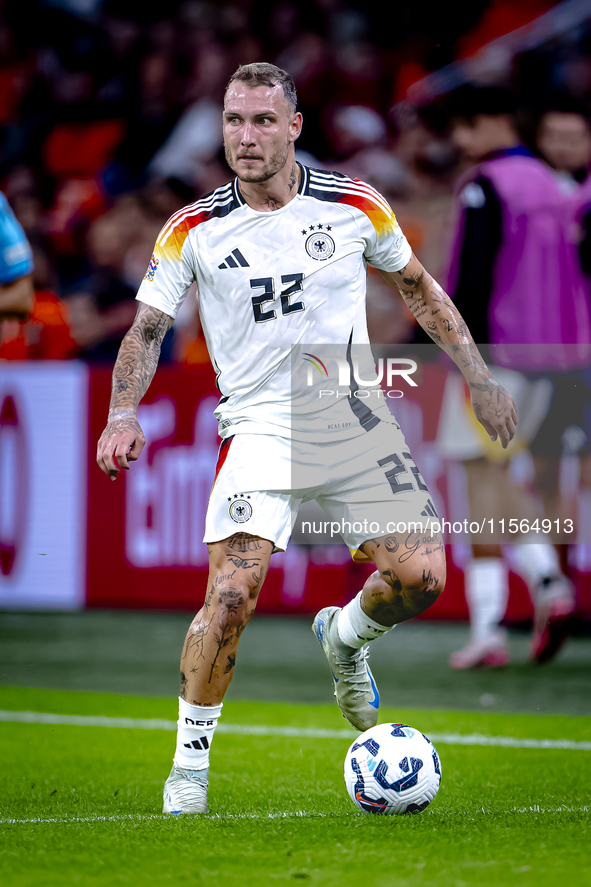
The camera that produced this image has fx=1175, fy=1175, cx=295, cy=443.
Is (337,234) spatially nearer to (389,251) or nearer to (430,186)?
(389,251)

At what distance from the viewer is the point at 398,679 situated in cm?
625

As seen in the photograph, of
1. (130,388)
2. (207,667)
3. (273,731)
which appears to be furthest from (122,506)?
(207,667)

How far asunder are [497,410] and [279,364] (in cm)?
73

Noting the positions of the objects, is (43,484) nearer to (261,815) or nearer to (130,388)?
(130,388)

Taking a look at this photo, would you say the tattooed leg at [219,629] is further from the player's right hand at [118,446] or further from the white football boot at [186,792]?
the player's right hand at [118,446]

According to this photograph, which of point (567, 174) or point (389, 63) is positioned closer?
point (567, 174)

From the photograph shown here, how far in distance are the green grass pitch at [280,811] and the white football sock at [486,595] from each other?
1233 mm

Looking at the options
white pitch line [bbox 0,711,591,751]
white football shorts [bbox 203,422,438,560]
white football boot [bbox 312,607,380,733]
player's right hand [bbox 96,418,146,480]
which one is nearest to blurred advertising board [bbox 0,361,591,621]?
white pitch line [bbox 0,711,591,751]

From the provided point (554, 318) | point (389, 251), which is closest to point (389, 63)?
point (554, 318)

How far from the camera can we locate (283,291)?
3.70 meters

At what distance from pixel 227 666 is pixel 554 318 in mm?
4198

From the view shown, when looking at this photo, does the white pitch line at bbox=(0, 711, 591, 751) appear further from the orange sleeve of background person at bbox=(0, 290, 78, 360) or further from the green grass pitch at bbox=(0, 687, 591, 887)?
the orange sleeve of background person at bbox=(0, 290, 78, 360)

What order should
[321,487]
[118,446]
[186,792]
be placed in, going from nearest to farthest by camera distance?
1. [118,446]
2. [186,792]
3. [321,487]

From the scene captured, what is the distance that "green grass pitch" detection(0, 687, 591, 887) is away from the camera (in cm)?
270
